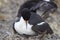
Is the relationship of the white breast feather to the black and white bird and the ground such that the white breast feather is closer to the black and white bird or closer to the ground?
the black and white bird

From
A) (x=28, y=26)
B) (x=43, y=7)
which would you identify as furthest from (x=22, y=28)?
(x=43, y=7)

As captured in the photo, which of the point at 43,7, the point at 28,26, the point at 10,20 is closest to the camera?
the point at 28,26

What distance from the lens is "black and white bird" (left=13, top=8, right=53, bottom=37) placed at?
6.87 meters

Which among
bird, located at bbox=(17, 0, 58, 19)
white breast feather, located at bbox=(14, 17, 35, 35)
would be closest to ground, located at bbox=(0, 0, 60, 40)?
white breast feather, located at bbox=(14, 17, 35, 35)

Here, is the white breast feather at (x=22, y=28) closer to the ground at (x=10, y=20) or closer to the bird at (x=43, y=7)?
the ground at (x=10, y=20)

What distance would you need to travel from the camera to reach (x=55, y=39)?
281 inches

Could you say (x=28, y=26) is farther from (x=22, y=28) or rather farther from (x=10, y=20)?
(x=10, y=20)

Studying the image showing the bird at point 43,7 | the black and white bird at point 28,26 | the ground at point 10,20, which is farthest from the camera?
the bird at point 43,7

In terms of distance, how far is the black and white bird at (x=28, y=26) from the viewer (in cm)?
687

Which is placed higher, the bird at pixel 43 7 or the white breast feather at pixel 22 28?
the bird at pixel 43 7

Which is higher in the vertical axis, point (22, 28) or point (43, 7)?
point (43, 7)

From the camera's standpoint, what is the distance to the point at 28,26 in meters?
6.93

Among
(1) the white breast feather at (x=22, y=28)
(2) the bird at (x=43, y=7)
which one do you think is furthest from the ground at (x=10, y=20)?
(2) the bird at (x=43, y=7)

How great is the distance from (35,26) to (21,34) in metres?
0.37
